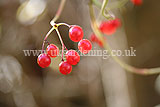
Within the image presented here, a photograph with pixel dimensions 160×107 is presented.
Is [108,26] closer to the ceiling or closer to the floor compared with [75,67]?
closer to the ceiling

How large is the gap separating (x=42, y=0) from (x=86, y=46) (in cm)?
75

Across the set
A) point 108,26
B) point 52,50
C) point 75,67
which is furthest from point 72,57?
point 75,67

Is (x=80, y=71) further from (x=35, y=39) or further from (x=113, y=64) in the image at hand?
(x=35, y=39)

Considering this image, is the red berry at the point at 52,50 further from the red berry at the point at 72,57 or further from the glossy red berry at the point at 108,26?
the glossy red berry at the point at 108,26

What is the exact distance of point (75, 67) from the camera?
63.7 inches

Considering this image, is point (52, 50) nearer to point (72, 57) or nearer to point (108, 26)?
point (72, 57)

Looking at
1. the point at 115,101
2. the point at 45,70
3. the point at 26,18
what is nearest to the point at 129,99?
the point at 115,101

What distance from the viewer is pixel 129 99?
1.48 metres

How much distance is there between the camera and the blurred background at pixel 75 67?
1289 millimetres

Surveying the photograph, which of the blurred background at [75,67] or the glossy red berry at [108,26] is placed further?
the blurred background at [75,67]

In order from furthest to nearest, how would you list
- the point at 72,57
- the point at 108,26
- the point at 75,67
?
1. the point at 75,67
2. the point at 108,26
3. the point at 72,57

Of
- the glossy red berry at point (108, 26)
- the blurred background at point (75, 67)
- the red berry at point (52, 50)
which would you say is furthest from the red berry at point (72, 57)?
the blurred background at point (75, 67)

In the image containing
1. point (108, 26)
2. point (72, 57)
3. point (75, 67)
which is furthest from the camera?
point (75, 67)

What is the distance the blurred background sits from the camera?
50.8 inches
